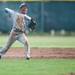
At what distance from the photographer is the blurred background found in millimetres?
34875

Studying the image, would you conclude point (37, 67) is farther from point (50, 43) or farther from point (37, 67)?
point (50, 43)

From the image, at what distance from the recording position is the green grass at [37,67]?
12492 millimetres

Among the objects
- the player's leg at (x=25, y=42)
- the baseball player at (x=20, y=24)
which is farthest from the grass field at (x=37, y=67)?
the baseball player at (x=20, y=24)

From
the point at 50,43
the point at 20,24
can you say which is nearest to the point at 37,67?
the point at 20,24

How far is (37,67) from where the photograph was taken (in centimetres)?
1364

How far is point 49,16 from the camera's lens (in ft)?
116

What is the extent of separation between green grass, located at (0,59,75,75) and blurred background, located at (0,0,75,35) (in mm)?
19332

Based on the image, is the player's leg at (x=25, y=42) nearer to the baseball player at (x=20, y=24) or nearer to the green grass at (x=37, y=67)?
the baseball player at (x=20, y=24)

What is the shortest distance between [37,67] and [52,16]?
21795mm

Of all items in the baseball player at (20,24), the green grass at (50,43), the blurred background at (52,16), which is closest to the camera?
the baseball player at (20,24)

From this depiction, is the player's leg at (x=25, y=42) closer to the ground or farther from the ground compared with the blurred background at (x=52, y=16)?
farther from the ground

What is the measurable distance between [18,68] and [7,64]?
101 centimetres

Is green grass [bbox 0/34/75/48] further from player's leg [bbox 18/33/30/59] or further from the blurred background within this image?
player's leg [bbox 18/33/30/59]

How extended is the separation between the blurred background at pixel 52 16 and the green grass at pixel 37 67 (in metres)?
19.3
